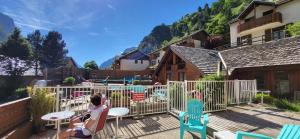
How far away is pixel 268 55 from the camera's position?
10898 millimetres

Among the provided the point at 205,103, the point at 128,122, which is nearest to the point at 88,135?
the point at 128,122

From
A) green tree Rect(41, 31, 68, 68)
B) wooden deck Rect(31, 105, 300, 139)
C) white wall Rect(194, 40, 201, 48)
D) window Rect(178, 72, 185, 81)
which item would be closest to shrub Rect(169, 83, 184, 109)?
wooden deck Rect(31, 105, 300, 139)

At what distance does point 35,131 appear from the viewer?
5.29 metres

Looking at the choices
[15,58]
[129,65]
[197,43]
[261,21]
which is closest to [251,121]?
[261,21]

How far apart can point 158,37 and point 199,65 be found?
70417mm

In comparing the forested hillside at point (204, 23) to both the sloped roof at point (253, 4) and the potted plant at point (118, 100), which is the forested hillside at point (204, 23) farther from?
the potted plant at point (118, 100)

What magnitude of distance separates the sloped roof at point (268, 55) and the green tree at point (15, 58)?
30619 mm

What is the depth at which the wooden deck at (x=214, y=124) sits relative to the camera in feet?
17.2

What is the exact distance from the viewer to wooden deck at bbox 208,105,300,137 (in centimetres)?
542

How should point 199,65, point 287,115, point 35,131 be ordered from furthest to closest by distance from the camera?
1. point 199,65
2. point 287,115
3. point 35,131

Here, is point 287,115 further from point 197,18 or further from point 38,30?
point 197,18

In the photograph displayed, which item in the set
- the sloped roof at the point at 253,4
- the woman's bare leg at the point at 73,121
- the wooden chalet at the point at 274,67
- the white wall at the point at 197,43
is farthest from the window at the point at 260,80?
the white wall at the point at 197,43

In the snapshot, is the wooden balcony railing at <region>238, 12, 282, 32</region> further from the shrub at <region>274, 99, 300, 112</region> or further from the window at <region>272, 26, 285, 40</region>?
the shrub at <region>274, 99, 300, 112</region>

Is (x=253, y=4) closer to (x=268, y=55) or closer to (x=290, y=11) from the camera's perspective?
(x=290, y=11)
